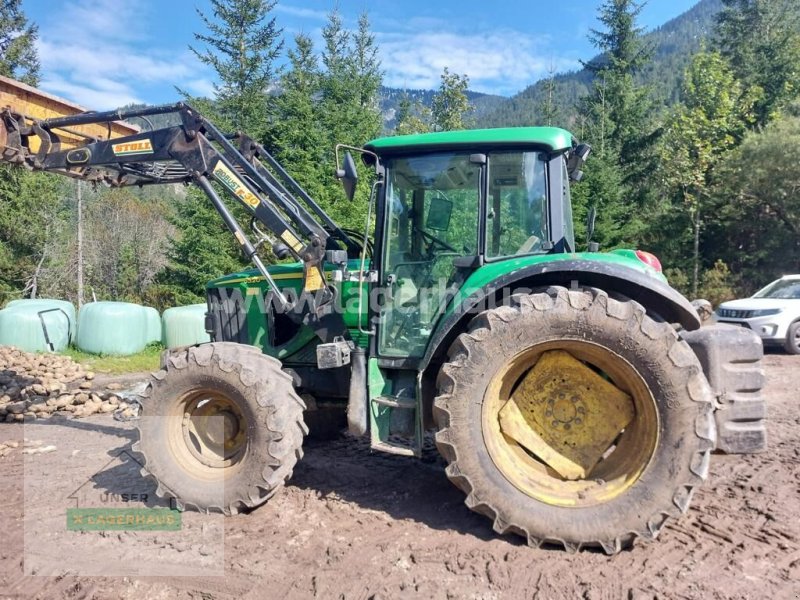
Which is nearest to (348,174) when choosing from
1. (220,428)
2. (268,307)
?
(268,307)

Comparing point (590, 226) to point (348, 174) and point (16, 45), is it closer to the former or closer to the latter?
point (348, 174)

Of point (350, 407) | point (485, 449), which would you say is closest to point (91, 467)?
point (350, 407)

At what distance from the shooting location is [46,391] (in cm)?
803

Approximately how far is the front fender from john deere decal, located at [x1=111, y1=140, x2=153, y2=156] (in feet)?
9.77

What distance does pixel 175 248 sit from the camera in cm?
1900

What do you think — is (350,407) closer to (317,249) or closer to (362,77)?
(317,249)

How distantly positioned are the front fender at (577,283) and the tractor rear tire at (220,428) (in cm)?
109

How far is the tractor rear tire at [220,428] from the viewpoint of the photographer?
3.94 m

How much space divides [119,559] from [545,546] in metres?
2.58

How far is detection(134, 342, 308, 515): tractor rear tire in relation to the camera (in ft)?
12.9

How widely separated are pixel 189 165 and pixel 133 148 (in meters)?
0.60

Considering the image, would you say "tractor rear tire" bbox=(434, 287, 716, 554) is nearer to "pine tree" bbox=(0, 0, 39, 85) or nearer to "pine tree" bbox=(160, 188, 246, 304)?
"pine tree" bbox=(160, 188, 246, 304)

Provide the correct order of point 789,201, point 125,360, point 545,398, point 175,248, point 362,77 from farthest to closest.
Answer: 1. point 362,77
2. point 789,201
3. point 175,248
4. point 125,360
5. point 545,398

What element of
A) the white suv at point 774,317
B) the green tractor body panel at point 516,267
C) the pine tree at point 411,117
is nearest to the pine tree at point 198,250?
the pine tree at point 411,117
